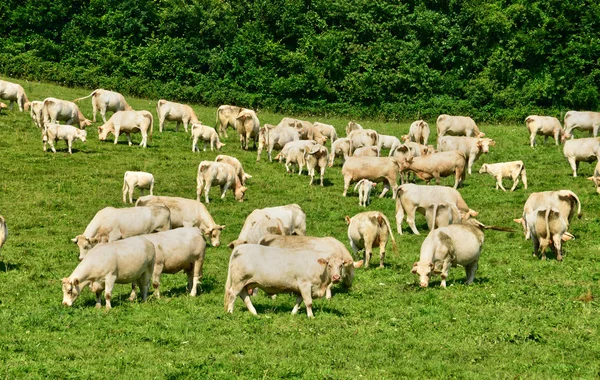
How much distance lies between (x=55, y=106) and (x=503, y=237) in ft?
74.4

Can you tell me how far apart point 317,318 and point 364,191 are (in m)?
14.7

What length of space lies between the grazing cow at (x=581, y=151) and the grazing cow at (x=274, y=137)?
40.7 ft

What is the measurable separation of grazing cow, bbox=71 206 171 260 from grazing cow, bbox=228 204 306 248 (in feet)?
7.46

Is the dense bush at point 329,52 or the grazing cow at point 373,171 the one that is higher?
the dense bush at point 329,52

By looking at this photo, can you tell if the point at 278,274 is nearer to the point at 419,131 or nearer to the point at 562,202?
the point at 562,202

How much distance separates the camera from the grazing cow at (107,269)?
18.1 meters

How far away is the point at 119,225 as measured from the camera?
899 inches

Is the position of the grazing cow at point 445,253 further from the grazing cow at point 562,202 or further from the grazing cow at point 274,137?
the grazing cow at point 274,137

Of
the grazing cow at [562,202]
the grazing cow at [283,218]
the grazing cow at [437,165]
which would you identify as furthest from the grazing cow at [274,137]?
the grazing cow at [562,202]

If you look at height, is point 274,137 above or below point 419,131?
below

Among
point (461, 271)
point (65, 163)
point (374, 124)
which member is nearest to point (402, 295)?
point (461, 271)

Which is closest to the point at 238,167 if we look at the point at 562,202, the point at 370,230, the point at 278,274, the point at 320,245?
the point at 370,230

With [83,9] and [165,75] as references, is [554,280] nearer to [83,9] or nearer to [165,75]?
[165,75]

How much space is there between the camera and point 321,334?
16.6m
